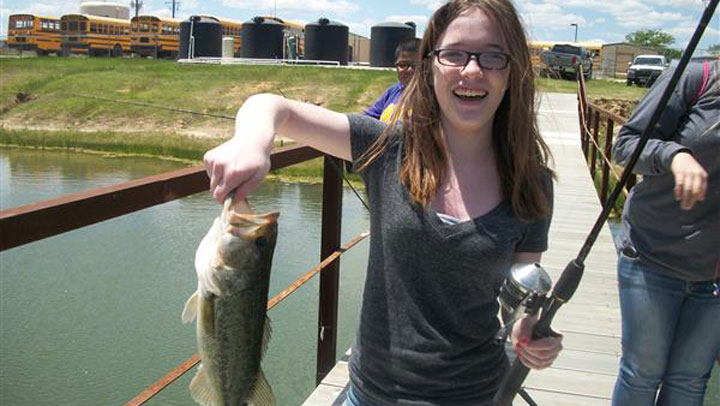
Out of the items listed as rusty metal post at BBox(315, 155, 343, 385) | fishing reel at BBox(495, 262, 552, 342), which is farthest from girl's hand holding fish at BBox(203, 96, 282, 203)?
rusty metal post at BBox(315, 155, 343, 385)

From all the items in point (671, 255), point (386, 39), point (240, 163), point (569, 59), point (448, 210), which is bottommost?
point (671, 255)

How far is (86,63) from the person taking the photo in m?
33.7

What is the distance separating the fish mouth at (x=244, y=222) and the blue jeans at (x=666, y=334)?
63.6 inches

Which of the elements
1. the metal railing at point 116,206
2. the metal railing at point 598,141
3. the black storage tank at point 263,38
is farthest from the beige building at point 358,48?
→ the metal railing at point 116,206

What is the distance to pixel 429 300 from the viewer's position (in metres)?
1.55

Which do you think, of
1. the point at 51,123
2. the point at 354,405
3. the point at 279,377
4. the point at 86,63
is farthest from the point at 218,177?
the point at 86,63

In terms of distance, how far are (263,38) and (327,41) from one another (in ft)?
12.0

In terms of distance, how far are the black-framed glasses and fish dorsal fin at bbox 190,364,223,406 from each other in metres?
0.85

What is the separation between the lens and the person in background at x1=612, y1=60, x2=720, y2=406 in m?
2.24

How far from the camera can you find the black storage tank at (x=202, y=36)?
39125 mm

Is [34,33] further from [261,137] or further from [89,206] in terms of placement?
[261,137]

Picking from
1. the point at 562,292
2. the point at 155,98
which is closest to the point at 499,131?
the point at 562,292

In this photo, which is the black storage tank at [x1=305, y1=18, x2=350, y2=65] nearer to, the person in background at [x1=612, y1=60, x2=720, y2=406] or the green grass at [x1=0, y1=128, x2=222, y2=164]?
the green grass at [x1=0, y1=128, x2=222, y2=164]

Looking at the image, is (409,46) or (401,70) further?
(401,70)
